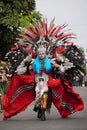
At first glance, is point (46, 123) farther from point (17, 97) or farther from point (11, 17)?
point (11, 17)

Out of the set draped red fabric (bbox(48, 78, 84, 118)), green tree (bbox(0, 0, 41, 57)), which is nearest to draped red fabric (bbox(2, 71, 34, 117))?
draped red fabric (bbox(48, 78, 84, 118))

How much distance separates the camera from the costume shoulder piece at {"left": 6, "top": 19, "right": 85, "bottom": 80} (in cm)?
1634

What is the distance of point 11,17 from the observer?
38062 millimetres

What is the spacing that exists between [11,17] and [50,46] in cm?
2184

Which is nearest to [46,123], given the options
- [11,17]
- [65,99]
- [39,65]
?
[39,65]

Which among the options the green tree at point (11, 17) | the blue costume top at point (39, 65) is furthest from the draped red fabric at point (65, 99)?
the green tree at point (11, 17)

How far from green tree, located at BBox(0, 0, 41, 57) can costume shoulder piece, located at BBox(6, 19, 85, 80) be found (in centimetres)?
2007

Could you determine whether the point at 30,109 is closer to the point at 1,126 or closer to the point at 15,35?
the point at 1,126

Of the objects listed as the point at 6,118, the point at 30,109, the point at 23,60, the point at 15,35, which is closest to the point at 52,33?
the point at 23,60

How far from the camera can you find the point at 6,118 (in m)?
16.2

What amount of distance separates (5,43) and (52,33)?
86.2 ft

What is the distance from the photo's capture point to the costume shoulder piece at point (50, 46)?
16.3m

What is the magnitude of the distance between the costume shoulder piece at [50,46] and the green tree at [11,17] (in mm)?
20070

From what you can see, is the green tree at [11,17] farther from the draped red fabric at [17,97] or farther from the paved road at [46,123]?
the draped red fabric at [17,97]
